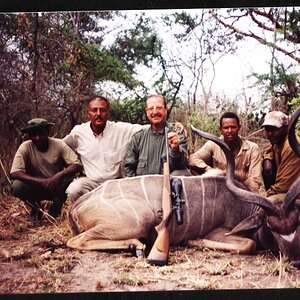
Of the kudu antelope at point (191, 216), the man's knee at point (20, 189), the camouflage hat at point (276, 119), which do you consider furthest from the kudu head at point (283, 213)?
the man's knee at point (20, 189)

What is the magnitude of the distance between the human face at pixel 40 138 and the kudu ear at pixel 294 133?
1.45 meters

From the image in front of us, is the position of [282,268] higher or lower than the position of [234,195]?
lower

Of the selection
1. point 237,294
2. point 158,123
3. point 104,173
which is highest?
point 158,123

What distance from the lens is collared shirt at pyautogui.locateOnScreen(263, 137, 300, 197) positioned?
11.5 ft

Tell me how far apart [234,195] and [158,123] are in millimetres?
630

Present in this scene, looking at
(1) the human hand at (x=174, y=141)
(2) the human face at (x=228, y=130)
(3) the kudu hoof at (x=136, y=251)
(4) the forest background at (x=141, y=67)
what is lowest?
(3) the kudu hoof at (x=136, y=251)

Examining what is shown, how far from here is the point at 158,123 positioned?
3516 mm

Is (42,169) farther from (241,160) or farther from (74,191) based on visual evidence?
(241,160)

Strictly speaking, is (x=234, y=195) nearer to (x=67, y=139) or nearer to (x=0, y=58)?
(x=67, y=139)

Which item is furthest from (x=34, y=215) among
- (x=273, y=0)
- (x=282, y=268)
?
(x=273, y=0)

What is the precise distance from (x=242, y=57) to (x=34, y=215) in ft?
5.22

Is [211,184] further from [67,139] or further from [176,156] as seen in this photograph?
[67,139]

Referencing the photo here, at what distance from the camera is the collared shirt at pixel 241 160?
11.5 ft

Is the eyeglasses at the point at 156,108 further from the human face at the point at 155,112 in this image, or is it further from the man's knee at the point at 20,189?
the man's knee at the point at 20,189
